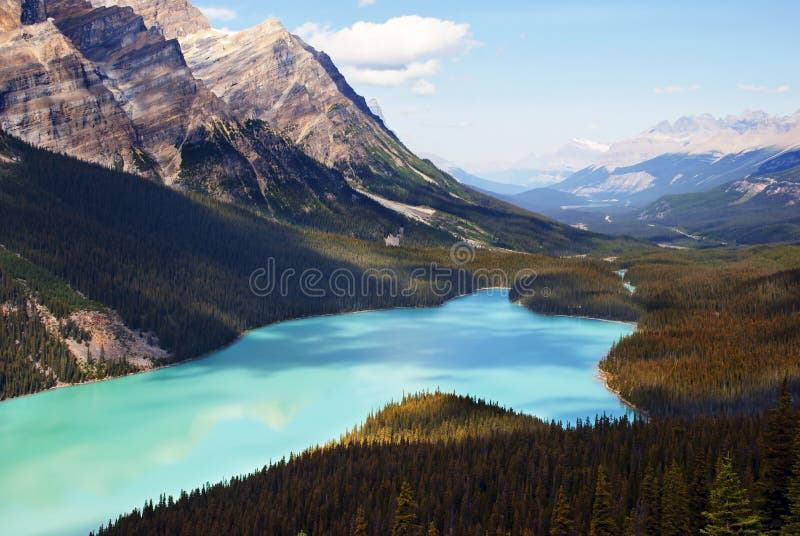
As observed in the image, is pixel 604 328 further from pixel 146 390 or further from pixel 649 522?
pixel 649 522

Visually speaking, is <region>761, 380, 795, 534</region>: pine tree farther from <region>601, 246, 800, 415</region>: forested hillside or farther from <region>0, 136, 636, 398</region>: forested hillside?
<region>0, 136, 636, 398</region>: forested hillside

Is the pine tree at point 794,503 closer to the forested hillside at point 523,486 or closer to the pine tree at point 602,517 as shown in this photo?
the forested hillside at point 523,486

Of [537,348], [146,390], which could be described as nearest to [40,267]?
[146,390]

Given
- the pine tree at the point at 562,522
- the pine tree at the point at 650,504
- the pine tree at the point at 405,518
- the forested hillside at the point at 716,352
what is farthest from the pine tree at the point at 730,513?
the forested hillside at the point at 716,352

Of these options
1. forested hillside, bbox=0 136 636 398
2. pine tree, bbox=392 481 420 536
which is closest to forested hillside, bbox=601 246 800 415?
pine tree, bbox=392 481 420 536

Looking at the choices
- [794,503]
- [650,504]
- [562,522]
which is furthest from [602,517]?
[794,503]
